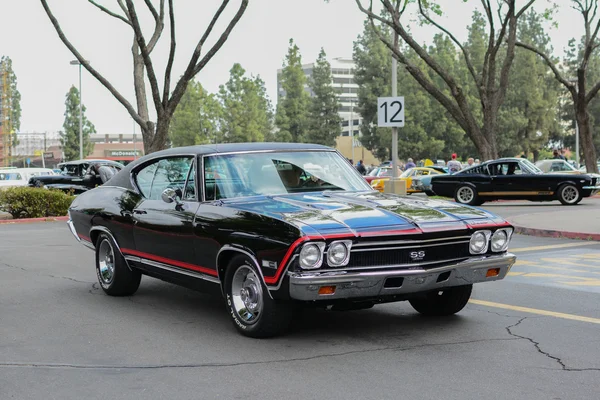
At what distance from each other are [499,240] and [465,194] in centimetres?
1884

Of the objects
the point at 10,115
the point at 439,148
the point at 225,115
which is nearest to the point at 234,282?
the point at 439,148

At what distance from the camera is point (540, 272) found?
1044 centimetres

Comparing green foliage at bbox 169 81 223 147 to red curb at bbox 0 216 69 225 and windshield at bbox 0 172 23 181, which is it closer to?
windshield at bbox 0 172 23 181

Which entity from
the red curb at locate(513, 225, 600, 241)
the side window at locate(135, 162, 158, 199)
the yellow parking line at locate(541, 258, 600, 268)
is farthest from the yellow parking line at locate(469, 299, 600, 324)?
the red curb at locate(513, 225, 600, 241)

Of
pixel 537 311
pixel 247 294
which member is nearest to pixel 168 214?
pixel 247 294

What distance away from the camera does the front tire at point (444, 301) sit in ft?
23.5

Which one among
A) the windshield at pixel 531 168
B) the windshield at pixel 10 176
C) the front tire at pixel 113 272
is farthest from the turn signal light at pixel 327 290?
the windshield at pixel 10 176

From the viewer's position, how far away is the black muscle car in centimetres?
2434

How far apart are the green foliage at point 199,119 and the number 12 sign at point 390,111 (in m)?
58.3

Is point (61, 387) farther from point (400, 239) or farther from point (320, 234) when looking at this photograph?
point (400, 239)

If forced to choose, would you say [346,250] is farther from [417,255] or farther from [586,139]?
[586,139]

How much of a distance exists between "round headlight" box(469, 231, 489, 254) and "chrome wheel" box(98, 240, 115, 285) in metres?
3.96

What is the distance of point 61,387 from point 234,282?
5.91 feet

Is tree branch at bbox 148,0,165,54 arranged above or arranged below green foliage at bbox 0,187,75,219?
above
